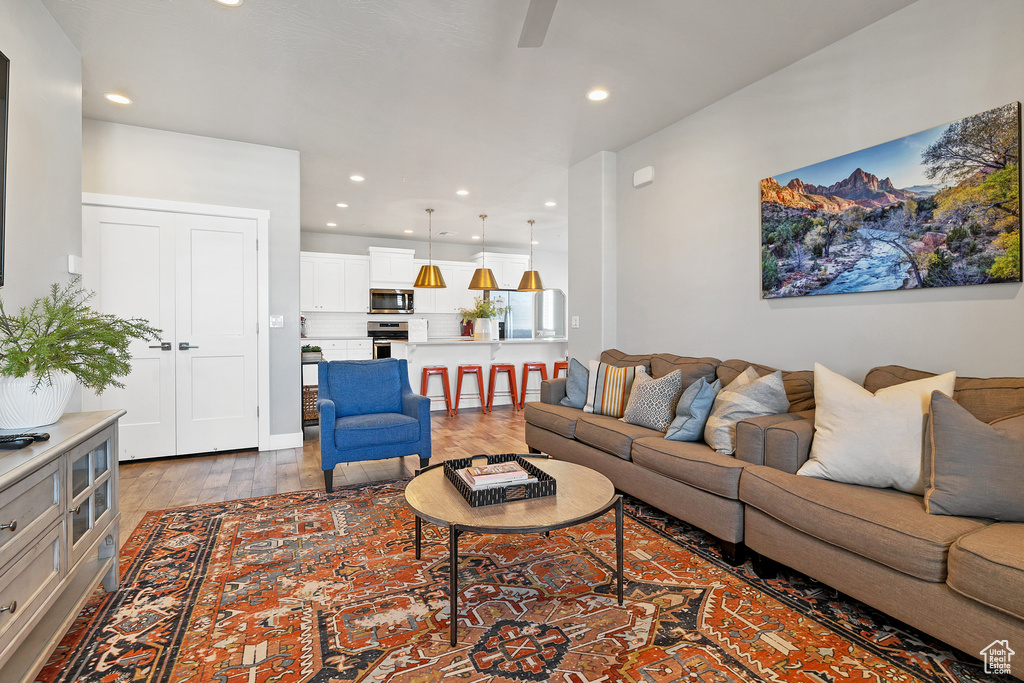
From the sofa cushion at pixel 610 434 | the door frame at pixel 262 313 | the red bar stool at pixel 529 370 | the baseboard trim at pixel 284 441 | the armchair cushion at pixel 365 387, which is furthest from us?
the red bar stool at pixel 529 370

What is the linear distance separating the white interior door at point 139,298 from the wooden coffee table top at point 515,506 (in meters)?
3.10

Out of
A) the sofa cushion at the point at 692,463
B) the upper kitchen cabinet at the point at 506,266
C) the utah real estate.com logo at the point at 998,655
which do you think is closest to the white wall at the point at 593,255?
the sofa cushion at the point at 692,463

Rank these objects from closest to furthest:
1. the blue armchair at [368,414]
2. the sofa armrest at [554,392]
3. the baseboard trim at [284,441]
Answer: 1. the blue armchair at [368,414]
2. the sofa armrest at [554,392]
3. the baseboard trim at [284,441]

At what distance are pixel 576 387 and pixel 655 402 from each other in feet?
2.92

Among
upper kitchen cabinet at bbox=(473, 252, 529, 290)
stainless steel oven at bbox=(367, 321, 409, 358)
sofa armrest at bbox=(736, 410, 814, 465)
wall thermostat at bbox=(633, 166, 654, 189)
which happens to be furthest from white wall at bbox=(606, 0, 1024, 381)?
stainless steel oven at bbox=(367, 321, 409, 358)

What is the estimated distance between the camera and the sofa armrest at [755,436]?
7.67 feet

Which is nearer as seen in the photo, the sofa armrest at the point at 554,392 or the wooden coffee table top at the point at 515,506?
the wooden coffee table top at the point at 515,506

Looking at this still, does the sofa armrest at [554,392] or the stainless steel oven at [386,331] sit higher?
the stainless steel oven at [386,331]

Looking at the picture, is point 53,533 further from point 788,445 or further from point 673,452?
point 788,445

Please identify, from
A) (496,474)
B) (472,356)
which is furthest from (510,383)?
(496,474)

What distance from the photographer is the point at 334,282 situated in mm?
8133

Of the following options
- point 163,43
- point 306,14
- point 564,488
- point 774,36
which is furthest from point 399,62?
point 564,488

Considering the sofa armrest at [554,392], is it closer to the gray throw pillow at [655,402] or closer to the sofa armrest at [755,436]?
the gray throw pillow at [655,402]

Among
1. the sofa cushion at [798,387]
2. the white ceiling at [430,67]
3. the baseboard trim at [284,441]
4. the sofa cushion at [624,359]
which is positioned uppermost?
the white ceiling at [430,67]
